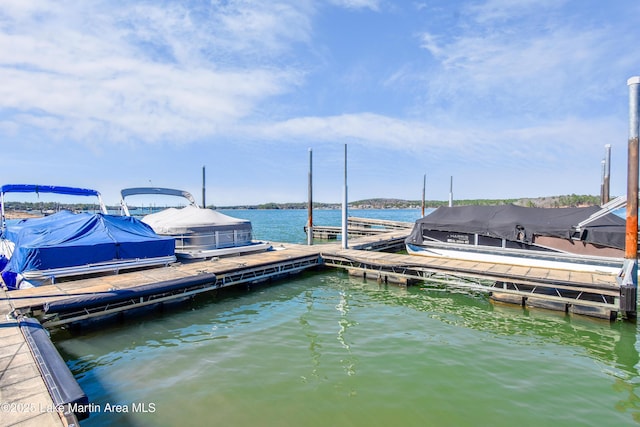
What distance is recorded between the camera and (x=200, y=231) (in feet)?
55.2

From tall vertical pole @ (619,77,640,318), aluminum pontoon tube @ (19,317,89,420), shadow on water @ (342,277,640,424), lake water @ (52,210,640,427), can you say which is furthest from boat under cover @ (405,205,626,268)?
aluminum pontoon tube @ (19,317,89,420)

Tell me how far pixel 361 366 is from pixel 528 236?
36.6 ft

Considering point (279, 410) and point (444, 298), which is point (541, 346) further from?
point (279, 410)

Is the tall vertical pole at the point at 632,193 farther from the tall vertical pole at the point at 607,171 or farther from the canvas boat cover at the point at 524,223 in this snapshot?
the tall vertical pole at the point at 607,171

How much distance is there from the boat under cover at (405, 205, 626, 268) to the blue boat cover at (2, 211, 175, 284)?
1336 cm

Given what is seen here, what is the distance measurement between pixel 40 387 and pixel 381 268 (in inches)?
509

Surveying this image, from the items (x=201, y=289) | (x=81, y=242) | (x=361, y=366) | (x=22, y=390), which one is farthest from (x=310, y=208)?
(x=22, y=390)

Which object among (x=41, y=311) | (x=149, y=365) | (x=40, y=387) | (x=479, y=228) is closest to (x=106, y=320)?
(x=41, y=311)

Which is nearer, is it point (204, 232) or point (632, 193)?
point (632, 193)

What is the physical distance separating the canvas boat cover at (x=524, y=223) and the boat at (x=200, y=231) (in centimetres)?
956

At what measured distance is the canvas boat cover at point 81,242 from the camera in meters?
11.1

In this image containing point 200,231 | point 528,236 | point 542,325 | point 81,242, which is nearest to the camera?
point 542,325

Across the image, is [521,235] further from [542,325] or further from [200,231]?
[200,231]

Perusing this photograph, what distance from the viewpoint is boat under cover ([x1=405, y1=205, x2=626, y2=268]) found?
12.8m
